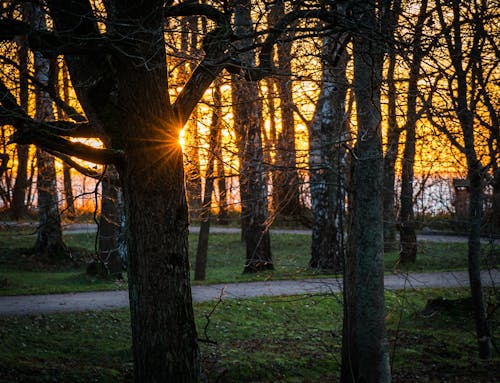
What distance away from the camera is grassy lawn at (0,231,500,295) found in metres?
14.3

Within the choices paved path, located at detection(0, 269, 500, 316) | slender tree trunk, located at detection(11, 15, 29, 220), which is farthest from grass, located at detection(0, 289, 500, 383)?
slender tree trunk, located at detection(11, 15, 29, 220)

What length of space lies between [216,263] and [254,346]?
1076cm

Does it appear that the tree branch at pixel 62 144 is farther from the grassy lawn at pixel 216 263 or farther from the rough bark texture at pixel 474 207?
the grassy lawn at pixel 216 263

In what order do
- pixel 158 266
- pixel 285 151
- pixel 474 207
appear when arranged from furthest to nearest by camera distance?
pixel 285 151 → pixel 474 207 → pixel 158 266

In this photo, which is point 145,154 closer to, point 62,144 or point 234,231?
point 62,144

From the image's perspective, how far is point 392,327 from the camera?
11.3 metres

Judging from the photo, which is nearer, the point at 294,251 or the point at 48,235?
the point at 48,235

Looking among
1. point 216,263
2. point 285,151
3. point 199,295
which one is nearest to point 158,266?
point 285,151

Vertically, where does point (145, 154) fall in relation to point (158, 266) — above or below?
above

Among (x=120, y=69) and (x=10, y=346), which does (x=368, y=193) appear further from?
(x=10, y=346)

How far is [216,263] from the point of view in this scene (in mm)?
20312

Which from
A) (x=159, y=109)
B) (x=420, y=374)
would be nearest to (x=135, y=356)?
(x=159, y=109)

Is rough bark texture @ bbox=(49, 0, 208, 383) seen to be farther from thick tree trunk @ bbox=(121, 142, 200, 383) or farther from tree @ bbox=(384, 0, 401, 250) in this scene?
tree @ bbox=(384, 0, 401, 250)

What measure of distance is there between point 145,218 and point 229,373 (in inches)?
130
